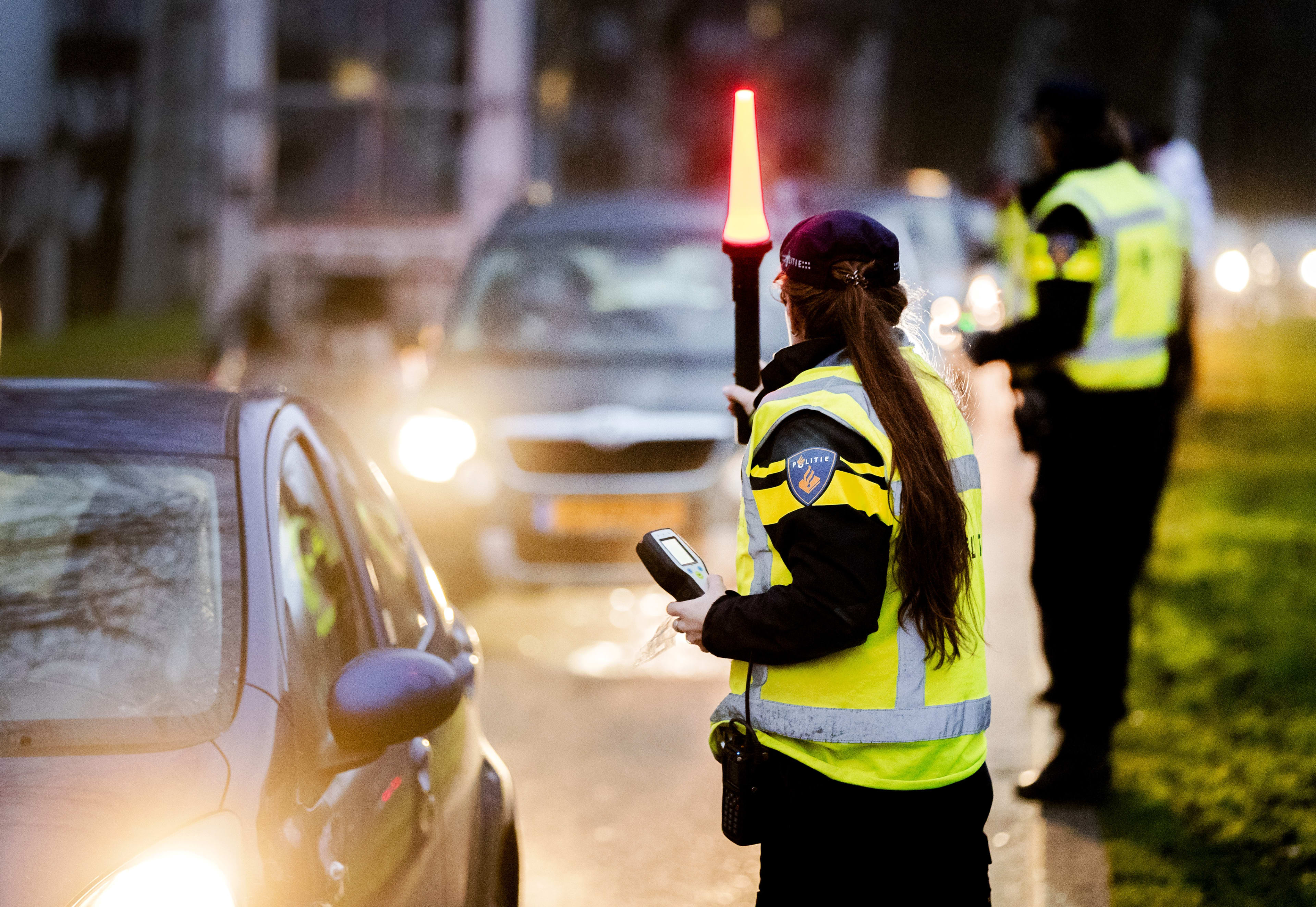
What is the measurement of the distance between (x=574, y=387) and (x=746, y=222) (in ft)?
13.9

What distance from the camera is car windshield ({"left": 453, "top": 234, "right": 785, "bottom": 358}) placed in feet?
24.2

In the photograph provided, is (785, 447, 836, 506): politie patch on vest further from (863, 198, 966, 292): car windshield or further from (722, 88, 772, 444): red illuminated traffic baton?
(863, 198, 966, 292): car windshield

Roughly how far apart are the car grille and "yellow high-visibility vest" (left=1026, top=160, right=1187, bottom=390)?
2407mm

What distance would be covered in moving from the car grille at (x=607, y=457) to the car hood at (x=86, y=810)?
4377 mm

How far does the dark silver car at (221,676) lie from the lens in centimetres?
233

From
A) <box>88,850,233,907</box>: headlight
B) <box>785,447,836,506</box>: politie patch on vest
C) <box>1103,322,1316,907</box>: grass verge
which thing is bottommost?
<box>1103,322,1316,907</box>: grass verge

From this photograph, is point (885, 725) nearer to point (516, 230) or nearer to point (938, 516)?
point (938, 516)

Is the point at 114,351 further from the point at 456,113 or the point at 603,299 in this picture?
the point at 603,299

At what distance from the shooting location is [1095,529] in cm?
468

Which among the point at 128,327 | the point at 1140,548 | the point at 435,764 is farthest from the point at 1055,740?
the point at 128,327

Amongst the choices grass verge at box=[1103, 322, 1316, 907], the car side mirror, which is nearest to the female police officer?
the car side mirror

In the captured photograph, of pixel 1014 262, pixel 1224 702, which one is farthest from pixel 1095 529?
pixel 1014 262

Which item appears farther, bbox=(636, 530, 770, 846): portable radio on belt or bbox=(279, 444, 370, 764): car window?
bbox=(279, 444, 370, 764): car window

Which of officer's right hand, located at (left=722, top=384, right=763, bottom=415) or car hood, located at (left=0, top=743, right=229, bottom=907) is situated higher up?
officer's right hand, located at (left=722, top=384, right=763, bottom=415)
